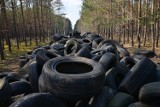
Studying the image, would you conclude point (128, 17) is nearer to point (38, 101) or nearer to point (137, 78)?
point (137, 78)

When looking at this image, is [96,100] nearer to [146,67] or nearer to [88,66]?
[88,66]

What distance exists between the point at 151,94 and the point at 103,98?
1.07 m

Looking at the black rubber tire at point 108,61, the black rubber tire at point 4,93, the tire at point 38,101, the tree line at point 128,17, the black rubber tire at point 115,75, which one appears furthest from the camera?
the tree line at point 128,17

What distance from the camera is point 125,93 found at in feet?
22.7

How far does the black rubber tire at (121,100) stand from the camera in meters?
6.39

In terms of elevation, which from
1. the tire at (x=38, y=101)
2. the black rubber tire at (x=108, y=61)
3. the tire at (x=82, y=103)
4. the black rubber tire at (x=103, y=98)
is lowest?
the tire at (x=82, y=103)

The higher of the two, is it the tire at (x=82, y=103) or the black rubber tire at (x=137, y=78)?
the black rubber tire at (x=137, y=78)

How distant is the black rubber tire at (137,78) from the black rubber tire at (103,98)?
1.98 ft

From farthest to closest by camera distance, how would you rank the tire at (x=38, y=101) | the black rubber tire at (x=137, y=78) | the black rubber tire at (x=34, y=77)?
the black rubber tire at (x=34, y=77) → the black rubber tire at (x=137, y=78) → the tire at (x=38, y=101)

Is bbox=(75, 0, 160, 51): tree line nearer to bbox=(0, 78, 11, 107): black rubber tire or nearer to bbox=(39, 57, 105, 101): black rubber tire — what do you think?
bbox=(39, 57, 105, 101): black rubber tire

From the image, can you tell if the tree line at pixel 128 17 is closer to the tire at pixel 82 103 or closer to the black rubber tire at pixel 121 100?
the black rubber tire at pixel 121 100

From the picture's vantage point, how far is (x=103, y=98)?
6.41 metres

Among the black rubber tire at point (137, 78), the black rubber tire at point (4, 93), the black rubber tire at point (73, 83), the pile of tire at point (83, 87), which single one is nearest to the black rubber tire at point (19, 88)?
the pile of tire at point (83, 87)

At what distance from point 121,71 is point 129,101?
1797 mm
